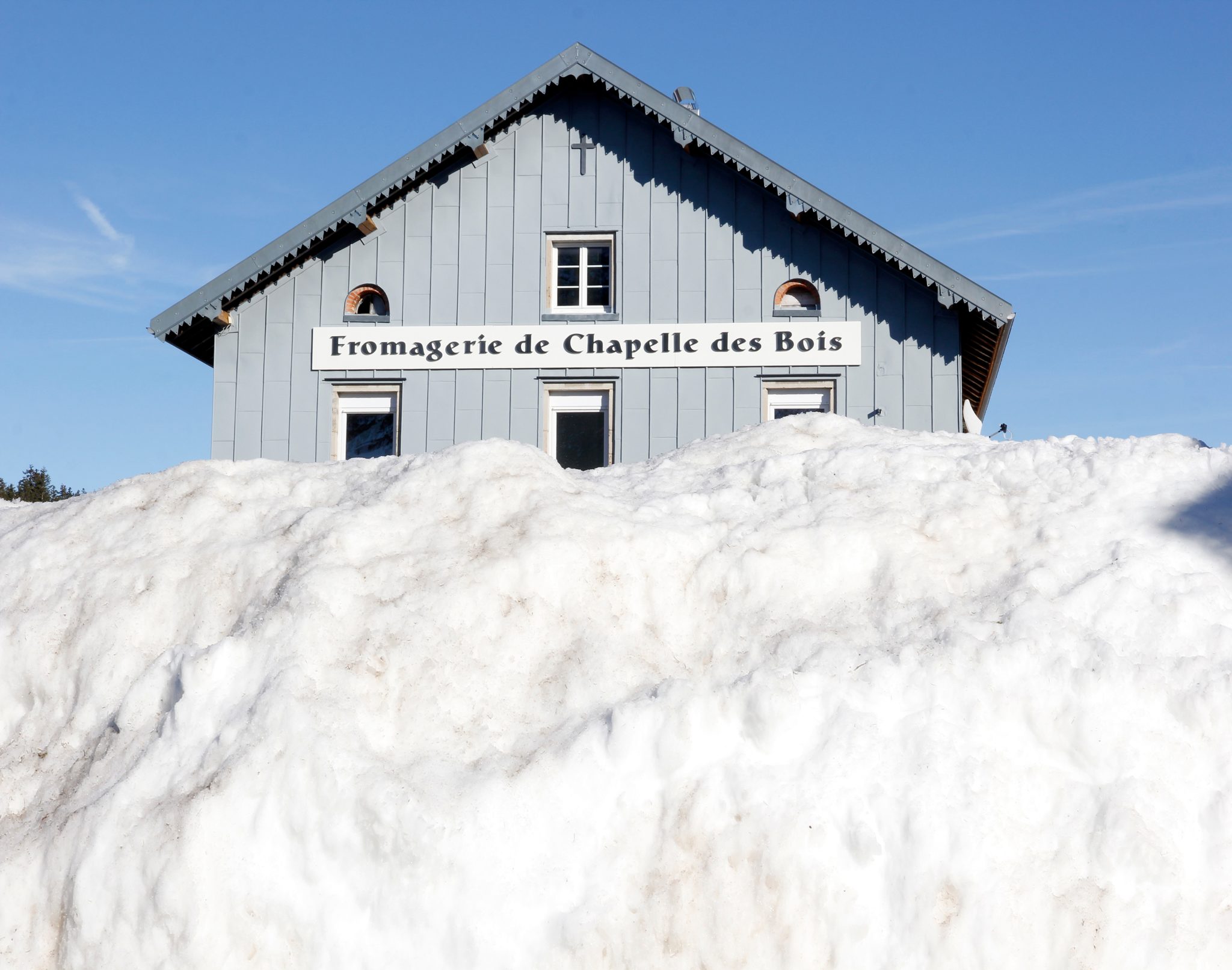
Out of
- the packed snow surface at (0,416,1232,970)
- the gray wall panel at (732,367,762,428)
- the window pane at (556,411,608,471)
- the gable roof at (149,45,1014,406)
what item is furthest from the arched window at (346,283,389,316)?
the packed snow surface at (0,416,1232,970)

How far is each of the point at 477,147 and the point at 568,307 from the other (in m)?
2.43

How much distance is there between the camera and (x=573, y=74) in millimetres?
15633

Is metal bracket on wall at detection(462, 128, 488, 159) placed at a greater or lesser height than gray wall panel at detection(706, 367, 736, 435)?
greater

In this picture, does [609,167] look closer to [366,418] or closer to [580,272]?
[580,272]

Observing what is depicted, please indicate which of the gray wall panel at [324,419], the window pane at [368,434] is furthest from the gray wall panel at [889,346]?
the gray wall panel at [324,419]

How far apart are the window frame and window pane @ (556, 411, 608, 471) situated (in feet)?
7.00

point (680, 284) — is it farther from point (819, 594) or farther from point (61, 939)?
point (61, 939)

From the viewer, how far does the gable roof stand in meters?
14.7

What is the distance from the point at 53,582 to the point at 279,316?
10.4 meters

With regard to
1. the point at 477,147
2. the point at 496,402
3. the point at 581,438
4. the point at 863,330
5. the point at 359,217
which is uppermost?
the point at 477,147

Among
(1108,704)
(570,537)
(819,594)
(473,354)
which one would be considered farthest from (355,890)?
(473,354)

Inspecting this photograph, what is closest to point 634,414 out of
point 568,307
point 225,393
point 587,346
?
point 587,346

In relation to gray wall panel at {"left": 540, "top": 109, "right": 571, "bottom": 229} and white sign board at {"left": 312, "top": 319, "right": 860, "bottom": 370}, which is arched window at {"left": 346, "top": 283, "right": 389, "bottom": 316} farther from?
gray wall panel at {"left": 540, "top": 109, "right": 571, "bottom": 229}

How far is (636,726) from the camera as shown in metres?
A: 4.78
